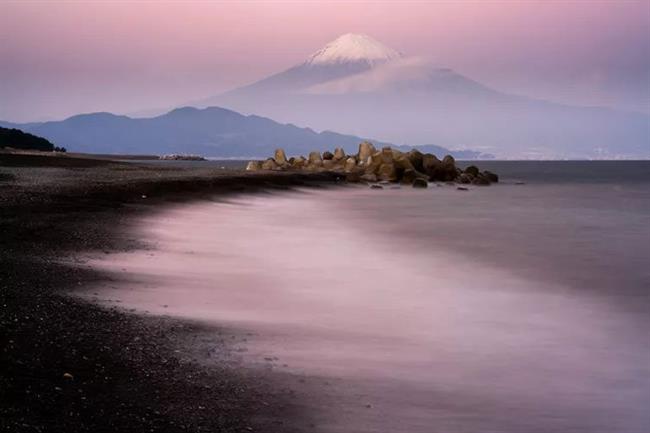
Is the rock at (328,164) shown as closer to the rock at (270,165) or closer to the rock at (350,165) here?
the rock at (350,165)

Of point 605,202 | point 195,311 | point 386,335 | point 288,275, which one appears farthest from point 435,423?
point 605,202

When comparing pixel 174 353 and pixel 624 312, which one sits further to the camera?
pixel 624 312

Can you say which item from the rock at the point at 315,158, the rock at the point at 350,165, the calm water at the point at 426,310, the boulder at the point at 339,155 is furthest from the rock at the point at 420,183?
the calm water at the point at 426,310

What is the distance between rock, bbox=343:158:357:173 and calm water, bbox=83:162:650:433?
35598mm

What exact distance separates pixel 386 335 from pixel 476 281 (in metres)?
5.85

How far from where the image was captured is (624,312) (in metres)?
11.9

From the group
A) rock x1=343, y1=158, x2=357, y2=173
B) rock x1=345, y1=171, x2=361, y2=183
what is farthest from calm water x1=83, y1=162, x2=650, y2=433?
rock x1=343, y1=158, x2=357, y2=173

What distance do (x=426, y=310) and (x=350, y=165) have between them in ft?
171

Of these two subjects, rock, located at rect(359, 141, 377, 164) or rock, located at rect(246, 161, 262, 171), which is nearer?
→ rock, located at rect(246, 161, 262, 171)

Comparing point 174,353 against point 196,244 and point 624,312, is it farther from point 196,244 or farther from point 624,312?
point 196,244

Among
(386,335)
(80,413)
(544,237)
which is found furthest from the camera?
(544,237)

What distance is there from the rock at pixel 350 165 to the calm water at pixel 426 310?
3560 centimetres

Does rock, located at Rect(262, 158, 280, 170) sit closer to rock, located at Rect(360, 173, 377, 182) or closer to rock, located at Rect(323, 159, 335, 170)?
rock, located at Rect(323, 159, 335, 170)

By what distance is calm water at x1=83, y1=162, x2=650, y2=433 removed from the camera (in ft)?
21.6
